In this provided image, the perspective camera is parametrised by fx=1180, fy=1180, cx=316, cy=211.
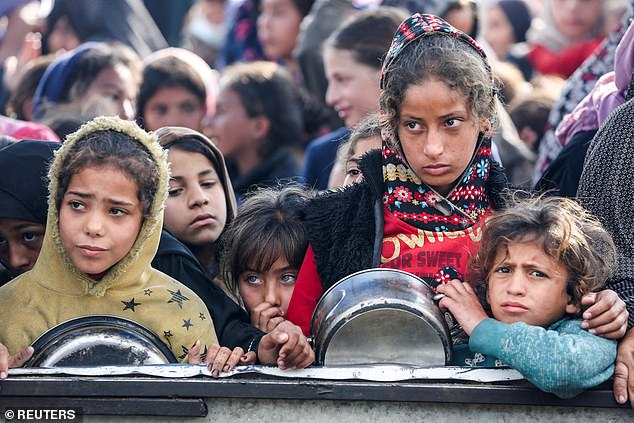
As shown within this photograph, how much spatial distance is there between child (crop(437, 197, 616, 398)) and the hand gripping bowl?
13cm

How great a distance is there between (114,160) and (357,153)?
0.99 meters

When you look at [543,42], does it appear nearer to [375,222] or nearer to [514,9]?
[514,9]

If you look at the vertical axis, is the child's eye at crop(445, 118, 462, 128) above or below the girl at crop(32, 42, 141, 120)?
below

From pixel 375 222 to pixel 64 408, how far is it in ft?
3.73

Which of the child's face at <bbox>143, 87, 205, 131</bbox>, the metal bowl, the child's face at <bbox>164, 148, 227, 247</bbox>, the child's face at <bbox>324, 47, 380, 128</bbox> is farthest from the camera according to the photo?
the child's face at <bbox>143, 87, 205, 131</bbox>

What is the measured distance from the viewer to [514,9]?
938 centimetres

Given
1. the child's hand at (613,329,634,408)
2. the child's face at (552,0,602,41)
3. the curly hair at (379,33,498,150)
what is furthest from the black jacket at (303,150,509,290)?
the child's face at (552,0,602,41)

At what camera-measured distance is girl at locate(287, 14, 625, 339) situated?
353 centimetres

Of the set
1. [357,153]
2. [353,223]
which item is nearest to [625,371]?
[353,223]

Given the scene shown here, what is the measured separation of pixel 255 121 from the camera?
6.85 metres

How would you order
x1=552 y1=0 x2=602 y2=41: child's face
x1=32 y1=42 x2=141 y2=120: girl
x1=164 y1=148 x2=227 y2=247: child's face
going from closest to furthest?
x1=164 y1=148 x2=227 y2=247: child's face
x1=32 y1=42 x2=141 y2=120: girl
x1=552 y1=0 x2=602 y2=41: child's face

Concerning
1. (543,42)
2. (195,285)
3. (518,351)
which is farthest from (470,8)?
(518,351)

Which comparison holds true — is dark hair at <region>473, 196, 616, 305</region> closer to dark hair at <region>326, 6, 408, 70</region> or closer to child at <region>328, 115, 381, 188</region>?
child at <region>328, 115, 381, 188</region>

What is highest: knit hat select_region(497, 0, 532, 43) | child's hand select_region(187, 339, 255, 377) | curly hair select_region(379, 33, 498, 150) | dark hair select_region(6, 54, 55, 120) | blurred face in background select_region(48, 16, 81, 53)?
knit hat select_region(497, 0, 532, 43)
